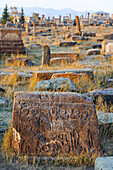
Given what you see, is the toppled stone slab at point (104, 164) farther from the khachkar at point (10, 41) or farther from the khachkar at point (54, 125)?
the khachkar at point (10, 41)

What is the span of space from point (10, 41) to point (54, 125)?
1085 centimetres

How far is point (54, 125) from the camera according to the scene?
3062mm

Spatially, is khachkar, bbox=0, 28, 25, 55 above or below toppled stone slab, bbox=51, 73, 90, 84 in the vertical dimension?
above

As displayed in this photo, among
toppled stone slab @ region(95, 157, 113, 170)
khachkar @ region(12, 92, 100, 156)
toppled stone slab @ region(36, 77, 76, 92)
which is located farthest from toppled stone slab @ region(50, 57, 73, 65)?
toppled stone slab @ region(95, 157, 113, 170)

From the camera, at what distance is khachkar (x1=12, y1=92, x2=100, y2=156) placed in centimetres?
303

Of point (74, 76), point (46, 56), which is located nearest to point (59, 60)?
point (46, 56)

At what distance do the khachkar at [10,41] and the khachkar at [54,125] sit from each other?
34.2ft

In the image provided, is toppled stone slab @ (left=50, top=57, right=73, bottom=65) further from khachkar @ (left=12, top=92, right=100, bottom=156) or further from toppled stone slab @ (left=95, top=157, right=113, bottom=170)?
toppled stone slab @ (left=95, top=157, right=113, bottom=170)

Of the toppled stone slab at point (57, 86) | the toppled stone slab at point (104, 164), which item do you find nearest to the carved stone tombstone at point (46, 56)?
the toppled stone slab at point (57, 86)

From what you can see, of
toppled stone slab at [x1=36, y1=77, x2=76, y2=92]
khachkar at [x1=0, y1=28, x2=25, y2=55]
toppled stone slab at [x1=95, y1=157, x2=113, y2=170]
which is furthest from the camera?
khachkar at [x1=0, y1=28, x2=25, y2=55]

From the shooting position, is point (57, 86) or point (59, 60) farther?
point (59, 60)

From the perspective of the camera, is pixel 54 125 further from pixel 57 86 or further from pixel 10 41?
pixel 10 41

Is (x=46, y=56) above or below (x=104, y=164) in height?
above

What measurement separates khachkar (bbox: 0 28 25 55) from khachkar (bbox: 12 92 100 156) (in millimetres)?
10439
